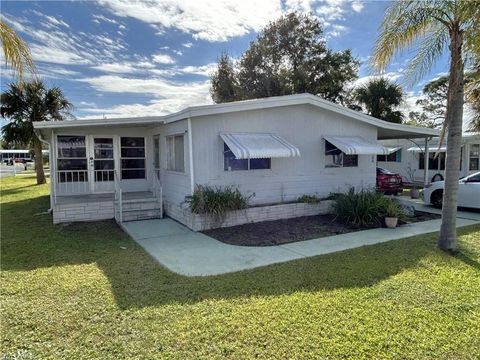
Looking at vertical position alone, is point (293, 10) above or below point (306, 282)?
above

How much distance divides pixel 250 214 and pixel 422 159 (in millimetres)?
18289

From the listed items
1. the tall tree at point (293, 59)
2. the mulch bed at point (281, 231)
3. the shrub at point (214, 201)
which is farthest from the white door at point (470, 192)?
the tall tree at point (293, 59)

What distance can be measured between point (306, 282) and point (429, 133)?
12245mm

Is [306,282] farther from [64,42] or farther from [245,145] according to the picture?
[64,42]

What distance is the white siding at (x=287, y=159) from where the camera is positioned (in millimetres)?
10172

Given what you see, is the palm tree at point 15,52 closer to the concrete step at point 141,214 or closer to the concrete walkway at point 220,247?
the concrete walkway at point 220,247

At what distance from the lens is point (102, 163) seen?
13.4m

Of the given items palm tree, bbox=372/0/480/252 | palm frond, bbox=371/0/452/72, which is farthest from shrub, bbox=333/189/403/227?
palm frond, bbox=371/0/452/72

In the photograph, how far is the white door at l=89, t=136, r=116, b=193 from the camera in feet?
43.2

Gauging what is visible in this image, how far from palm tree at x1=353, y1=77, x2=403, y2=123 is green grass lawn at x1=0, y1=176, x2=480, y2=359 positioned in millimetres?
18376

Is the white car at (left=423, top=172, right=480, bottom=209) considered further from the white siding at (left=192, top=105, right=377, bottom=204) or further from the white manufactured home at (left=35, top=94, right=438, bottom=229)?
the white siding at (left=192, top=105, right=377, bottom=204)

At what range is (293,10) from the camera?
28.5 m

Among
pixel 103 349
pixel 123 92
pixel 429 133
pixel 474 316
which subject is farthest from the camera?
pixel 123 92

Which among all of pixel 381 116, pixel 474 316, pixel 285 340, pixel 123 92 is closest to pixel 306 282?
pixel 285 340
